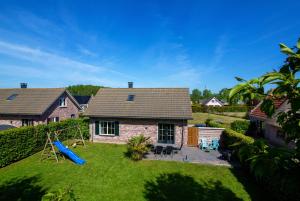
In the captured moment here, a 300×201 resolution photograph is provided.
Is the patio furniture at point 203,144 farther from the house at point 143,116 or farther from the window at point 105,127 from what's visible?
the window at point 105,127

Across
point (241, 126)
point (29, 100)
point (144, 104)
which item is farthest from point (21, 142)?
point (241, 126)

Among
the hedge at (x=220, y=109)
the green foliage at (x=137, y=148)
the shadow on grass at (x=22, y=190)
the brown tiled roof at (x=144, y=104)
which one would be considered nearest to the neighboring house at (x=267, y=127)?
the brown tiled roof at (x=144, y=104)

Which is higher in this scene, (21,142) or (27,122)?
(27,122)

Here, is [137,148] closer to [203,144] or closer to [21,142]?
[203,144]

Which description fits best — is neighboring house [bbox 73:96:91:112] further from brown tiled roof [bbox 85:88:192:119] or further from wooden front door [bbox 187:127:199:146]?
wooden front door [bbox 187:127:199:146]

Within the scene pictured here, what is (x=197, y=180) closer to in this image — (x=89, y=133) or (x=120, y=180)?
(x=120, y=180)

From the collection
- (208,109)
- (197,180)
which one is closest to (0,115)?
(197,180)
